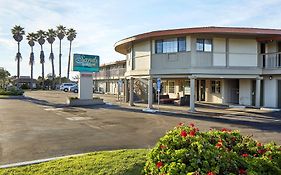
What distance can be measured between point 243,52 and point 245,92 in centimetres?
431

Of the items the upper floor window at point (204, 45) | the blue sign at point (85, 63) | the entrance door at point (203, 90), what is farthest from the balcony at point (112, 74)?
the upper floor window at point (204, 45)

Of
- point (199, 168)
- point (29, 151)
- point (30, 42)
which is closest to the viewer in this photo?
point (199, 168)

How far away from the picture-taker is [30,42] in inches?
3164

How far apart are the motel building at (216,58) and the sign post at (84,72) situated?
591 cm

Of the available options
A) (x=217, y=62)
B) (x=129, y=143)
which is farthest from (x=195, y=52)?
(x=129, y=143)

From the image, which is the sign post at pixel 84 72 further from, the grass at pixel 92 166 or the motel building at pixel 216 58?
the grass at pixel 92 166

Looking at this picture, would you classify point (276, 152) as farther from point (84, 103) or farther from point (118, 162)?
point (84, 103)

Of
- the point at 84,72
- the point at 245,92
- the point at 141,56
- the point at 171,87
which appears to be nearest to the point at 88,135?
the point at 141,56

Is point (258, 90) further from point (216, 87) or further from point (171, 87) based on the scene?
point (171, 87)

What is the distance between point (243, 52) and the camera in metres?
21.0

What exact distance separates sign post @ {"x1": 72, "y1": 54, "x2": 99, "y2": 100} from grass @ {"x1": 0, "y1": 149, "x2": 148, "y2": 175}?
2058 cm

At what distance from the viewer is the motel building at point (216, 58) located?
1962cm

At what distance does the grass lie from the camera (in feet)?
19.2

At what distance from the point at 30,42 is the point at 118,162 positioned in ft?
269
